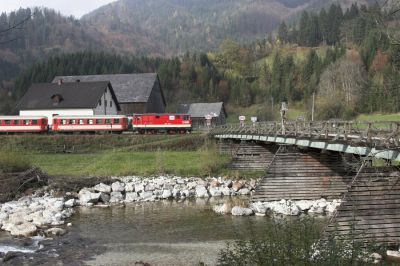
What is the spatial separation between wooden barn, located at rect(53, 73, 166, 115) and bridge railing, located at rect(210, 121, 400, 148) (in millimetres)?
38457

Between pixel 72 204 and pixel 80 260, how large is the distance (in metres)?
12.5

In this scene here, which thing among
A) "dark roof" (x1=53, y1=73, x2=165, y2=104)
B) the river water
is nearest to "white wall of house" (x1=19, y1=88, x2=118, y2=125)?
"dark roof" (x1=53, y1=73, x2=165, y2=104)

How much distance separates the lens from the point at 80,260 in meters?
18.3

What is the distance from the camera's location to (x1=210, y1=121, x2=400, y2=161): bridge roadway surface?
17031mm

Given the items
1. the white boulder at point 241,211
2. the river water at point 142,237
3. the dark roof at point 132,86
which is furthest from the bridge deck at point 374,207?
the dark roof at point 132,86

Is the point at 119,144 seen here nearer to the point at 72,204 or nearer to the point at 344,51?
the point at 72,204

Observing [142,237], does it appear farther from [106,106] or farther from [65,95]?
[65,95]

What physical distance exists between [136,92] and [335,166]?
52761mm

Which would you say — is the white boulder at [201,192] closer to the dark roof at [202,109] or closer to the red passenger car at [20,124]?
the red passenger car at [20,124]

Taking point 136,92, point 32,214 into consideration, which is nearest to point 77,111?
point 136,92

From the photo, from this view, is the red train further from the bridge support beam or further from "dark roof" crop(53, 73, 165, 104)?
the bridge support beam

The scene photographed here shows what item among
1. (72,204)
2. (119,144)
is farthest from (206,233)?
(119,144)

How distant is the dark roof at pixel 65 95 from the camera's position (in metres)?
65.3

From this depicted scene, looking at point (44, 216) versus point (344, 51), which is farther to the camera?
point (344, 51)
